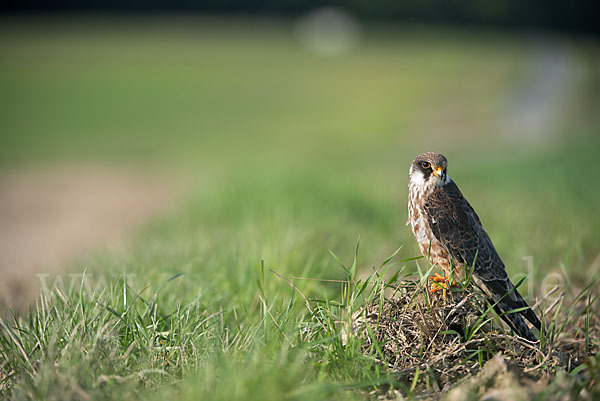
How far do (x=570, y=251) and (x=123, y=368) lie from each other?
3.50m

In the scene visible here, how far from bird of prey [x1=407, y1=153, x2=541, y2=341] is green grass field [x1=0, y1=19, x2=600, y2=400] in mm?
638

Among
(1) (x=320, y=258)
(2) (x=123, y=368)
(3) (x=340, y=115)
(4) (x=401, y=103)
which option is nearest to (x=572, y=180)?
(1) (x=320, y=258)

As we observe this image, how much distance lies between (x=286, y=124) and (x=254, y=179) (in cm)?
1445

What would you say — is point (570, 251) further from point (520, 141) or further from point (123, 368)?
point (520, 141)

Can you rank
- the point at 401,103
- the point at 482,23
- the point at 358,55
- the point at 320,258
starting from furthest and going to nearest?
the point at 482,23 < the point at 358,55 < the point at 401,103 < the point at 320,258

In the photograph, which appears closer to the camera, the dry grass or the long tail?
the dry grass

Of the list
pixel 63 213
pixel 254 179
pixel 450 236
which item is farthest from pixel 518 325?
pixel 63 213

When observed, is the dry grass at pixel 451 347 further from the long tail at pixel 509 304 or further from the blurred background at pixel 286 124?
the blurred background at pixel 286 124

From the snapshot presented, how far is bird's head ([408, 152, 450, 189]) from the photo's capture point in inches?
110

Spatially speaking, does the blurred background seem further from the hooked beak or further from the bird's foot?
the hooked beak

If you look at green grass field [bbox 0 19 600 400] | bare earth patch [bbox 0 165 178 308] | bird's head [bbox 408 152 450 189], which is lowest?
bare earth patch [bbox 0 165 178 308]

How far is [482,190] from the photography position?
8.80 meters

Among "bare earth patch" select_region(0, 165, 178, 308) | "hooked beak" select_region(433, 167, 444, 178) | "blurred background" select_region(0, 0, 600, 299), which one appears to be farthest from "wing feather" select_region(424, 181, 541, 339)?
"bare earth patch" select_region(0, 165, 178, 308)

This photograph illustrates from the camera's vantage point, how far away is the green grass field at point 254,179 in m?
2.41
